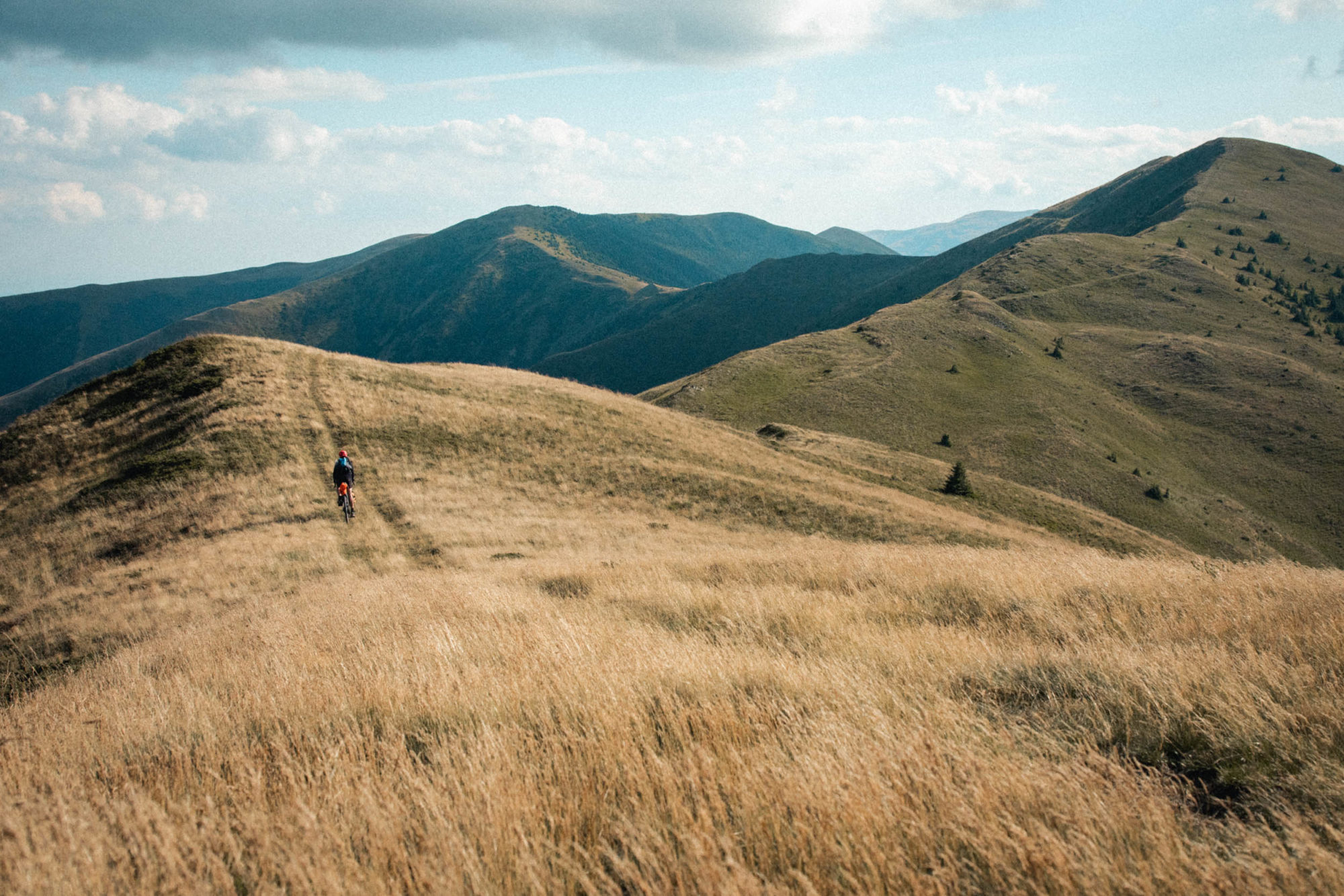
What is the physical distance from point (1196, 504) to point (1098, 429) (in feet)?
39.8

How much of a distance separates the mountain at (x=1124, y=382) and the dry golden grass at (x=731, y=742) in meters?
48.4

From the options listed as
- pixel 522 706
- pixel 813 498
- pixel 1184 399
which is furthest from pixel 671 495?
pixel 1184 399

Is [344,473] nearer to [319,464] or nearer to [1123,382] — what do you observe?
[319,464]

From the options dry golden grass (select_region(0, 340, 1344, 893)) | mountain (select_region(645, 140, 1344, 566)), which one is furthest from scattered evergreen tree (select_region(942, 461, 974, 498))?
dry golden grass (select_region(0, 340, 1344, 893))

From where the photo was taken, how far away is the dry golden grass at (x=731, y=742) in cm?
287

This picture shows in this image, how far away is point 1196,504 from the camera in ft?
192

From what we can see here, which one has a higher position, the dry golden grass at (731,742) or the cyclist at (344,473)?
the dry golden grass at (731,742)

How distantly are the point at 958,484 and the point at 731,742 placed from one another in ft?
139

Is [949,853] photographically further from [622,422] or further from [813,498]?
[622,422]

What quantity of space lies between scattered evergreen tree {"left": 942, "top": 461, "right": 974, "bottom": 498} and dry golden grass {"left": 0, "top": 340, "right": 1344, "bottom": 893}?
110ft

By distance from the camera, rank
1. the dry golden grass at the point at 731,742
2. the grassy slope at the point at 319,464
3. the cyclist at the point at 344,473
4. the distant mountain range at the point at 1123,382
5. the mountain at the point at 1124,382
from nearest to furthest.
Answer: the dry golden grass at the point at 731,742, the grassy slope at the point at 319,464, the cyclist at the point at 344,473, the distant mountain range at the point at 1123,382, the mountain at the point at 1124,382

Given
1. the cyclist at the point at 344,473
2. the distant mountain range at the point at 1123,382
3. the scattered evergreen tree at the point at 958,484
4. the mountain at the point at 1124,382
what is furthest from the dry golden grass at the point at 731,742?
the mountain at the point at 1124,382

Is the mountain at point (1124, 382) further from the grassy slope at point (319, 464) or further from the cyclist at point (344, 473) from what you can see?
the cyclist at point (344, 473)

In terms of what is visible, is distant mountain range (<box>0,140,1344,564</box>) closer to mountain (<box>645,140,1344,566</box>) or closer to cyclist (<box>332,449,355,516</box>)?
mountain (<box>645,140,1344,566</box>)
